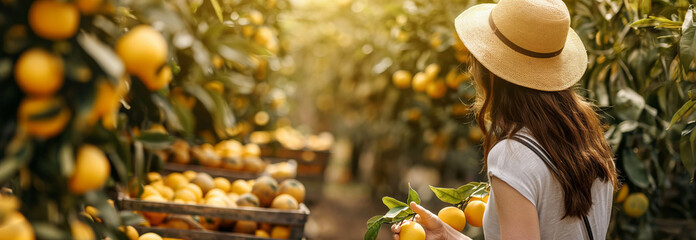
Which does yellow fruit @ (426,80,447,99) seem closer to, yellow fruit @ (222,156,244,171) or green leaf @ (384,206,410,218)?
yellow fruit @ (222,156,244,171)

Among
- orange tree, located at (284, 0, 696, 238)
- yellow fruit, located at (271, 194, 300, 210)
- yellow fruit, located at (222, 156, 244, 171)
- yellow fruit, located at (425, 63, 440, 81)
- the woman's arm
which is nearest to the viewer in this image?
the woman's arm

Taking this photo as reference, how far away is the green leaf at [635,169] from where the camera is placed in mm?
2020

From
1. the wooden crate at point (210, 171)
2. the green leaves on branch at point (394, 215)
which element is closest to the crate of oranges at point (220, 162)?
the wooden crate at point (210, 171)

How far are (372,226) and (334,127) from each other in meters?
6.42

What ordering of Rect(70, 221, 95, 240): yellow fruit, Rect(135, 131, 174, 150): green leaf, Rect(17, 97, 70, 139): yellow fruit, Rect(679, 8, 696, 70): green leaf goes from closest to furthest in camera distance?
1. Rect(17, 97, 70, 139): yellow fruit
2. Rect(70, 221, 95, 240): yellow fruit
3. Rect(135, 131, 174, 150): green leaf
4. Rect(679, 8, 696, 70): green leaf

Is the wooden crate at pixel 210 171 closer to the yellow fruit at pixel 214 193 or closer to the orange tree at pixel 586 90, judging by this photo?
the yellow fruit at pixel 214 193

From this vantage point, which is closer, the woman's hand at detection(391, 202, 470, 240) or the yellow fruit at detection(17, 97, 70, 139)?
the yellow fruit at detection(17, 97, 70, 139)

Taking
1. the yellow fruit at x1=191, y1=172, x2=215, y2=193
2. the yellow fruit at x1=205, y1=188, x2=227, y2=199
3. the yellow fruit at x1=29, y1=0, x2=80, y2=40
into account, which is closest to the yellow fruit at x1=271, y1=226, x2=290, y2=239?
the yellow fruit at x1=205, y1=188, x2=227, y2=199

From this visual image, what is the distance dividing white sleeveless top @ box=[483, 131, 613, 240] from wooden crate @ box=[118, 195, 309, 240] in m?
0.82

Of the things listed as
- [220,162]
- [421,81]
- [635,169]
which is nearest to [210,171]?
[220,162]

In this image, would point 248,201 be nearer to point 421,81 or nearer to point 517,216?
point 517,216

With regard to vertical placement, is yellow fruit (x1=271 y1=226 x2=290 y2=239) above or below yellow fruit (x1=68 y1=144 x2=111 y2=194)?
below

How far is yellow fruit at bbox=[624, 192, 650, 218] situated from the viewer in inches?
85.9

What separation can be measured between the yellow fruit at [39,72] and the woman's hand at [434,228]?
96 centimetres
